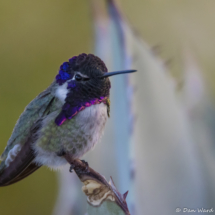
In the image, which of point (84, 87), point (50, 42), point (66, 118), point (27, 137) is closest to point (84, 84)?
point (84, 87)

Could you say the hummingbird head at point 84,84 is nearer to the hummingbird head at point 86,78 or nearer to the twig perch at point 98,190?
the hummingbird head at point 86,78

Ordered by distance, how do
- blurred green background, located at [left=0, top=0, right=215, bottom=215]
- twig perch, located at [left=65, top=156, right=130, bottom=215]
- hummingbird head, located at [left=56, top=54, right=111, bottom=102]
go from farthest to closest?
blurred green background, located at [left=0, top=0, right=215, bottom=215] < hummingbird head, located at [left=56, top=54, right=111, bottom=102] < twig perch, located at [left=65, top=156, right=130, bottom=215]

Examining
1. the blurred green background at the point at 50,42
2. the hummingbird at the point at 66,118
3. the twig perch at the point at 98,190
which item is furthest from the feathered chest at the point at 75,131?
the blurred green background at the point at 50,42

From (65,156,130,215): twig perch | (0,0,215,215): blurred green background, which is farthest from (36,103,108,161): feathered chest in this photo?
(0,0,215,215): blurred green background

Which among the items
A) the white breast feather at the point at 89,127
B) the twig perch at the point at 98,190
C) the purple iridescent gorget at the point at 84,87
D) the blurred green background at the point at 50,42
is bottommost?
the twig perch at the point at 98,190

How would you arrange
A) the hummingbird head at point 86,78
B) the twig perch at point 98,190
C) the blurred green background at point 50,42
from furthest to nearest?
the blurred green background at point 50,42 < the hummingbird head at point 86,78 < the twig perch at point 98,190

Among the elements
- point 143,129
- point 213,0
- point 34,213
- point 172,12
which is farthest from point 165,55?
point 34,213

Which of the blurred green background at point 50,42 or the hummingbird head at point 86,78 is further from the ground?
the blurred green background at point 50,42

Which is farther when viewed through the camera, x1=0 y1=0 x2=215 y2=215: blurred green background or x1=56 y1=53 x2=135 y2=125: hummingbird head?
x1=0 y1=0 x2=215 y2=215: blurred green background

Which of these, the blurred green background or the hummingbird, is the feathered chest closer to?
the hummingbird
